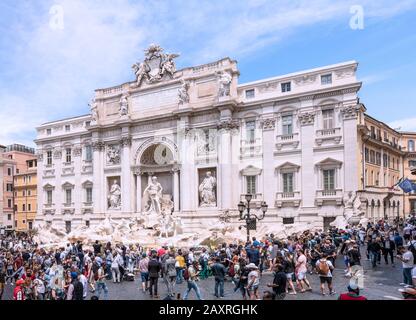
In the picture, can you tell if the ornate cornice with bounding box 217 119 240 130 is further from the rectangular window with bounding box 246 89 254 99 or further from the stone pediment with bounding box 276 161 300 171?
the stone pediment with bounding box 276 161 300 171

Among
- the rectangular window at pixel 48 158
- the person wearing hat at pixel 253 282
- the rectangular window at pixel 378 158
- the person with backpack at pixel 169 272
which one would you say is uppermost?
the rectangular window at pixel 48 158

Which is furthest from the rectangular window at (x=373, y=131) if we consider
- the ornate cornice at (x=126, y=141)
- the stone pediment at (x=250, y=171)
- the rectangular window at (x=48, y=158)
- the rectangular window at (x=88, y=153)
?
the rectangular window at (x=48, y=158)

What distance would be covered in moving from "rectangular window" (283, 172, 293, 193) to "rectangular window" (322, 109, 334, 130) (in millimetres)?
4607

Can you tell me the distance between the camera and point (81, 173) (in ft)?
142

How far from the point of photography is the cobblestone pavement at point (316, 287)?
40.5 ft

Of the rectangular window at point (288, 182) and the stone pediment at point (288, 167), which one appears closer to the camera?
the stone pediment at point (288, 167)

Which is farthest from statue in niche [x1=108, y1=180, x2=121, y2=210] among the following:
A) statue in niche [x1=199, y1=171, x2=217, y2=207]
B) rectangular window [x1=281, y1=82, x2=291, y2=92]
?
rectangular window [x1=281, y1=82, x2=291, y2=92]

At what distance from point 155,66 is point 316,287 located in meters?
29.6

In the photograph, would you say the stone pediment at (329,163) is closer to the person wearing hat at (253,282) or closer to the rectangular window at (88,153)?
the person wearing hat at (253,282)

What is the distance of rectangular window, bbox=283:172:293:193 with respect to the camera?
3204cm

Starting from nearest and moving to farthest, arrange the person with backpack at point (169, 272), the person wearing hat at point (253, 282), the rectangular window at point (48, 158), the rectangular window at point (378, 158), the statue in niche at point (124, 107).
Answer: the person wearing hat at point (253, 282), the person with backpack at point (169, 272), the rectangular window at point (378, 158), the statue in niche at point (124, 107), the rectangular window at point (48, 158)

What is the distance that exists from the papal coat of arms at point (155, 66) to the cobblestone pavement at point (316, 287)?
2395cm

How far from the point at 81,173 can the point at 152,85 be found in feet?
41.8

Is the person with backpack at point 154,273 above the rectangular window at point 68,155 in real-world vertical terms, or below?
below
